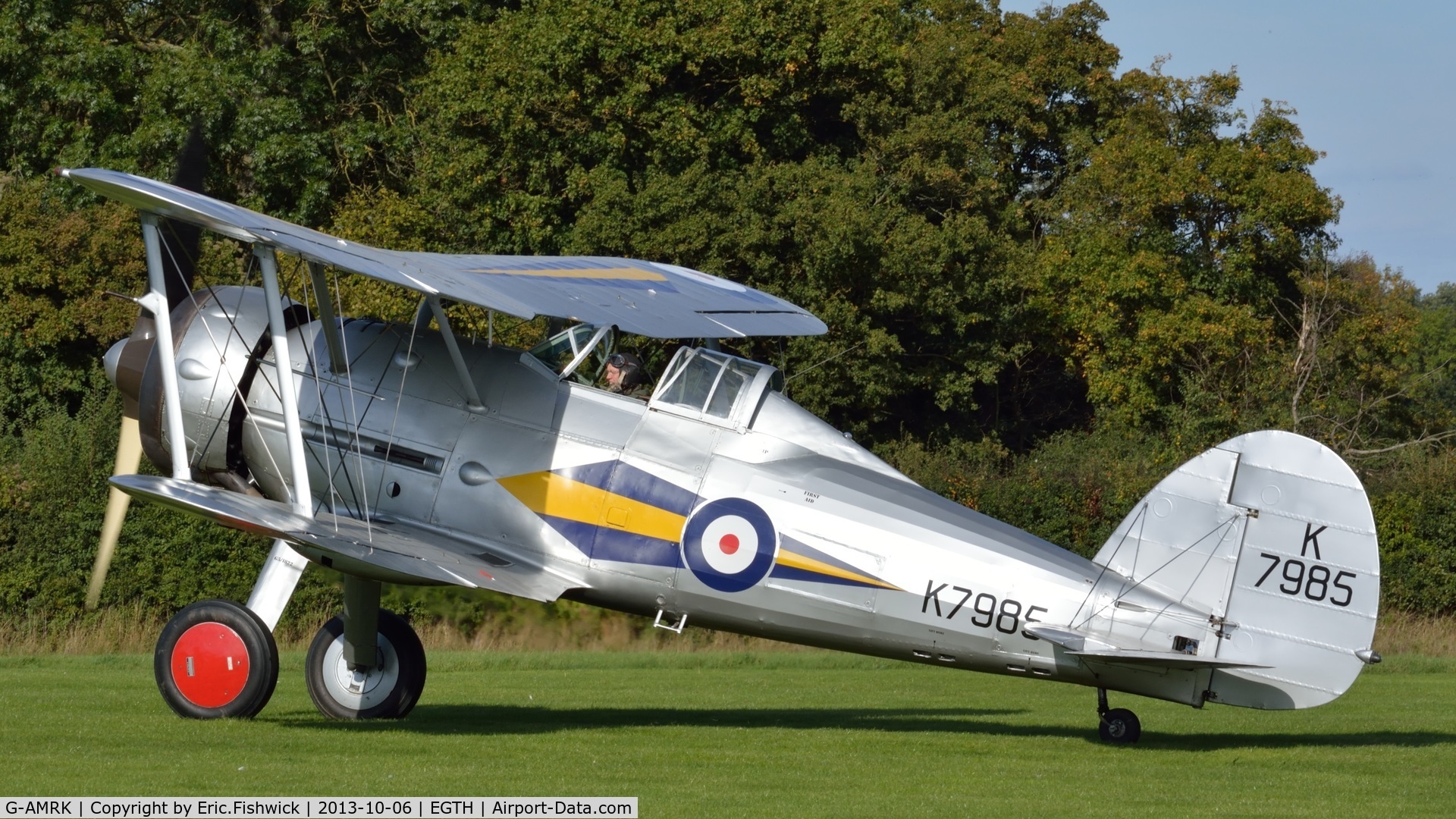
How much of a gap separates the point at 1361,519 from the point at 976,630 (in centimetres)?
230

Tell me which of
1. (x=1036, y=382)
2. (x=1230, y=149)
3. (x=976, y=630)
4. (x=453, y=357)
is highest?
(x=1230, y=149)

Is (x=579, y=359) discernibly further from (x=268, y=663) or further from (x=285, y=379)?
(x=268, y=663)

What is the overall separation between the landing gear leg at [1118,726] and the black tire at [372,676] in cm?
A: 448

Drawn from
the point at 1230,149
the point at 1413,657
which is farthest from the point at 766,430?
the point at 1230,149

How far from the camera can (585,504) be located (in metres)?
10.0

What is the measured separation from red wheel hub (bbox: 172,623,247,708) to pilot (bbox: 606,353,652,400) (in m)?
2.76

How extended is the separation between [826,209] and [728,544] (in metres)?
16.8

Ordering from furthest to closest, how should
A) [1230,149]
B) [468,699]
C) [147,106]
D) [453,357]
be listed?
[1230,149] → [147,106] → [468,699] → [453,357]

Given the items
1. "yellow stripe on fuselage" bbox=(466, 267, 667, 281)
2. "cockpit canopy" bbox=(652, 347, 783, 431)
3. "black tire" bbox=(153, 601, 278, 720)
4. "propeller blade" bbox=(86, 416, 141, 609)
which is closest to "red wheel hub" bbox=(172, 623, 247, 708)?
"black tire" bbox=(153, 601, 278, 720)

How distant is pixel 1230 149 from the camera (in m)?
29.8

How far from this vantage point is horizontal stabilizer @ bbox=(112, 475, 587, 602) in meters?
8.98

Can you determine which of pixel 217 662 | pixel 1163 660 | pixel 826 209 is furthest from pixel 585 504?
pixel 826 209

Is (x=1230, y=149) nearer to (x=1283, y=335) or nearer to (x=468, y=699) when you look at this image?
(x=1283, y=335)

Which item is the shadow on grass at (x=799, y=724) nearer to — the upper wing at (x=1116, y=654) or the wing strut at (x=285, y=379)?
the upper wing at (x=1116, y=654)
